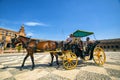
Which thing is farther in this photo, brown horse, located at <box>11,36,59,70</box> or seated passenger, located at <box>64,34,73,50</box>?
seated passenger, located at <box>64,34,73,50</box>

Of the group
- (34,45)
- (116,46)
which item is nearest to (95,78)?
(34,45)

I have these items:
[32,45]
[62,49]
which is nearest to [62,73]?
[62,49]

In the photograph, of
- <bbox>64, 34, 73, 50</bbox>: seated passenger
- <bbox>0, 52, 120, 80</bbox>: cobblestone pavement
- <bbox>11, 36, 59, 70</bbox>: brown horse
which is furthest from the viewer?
<bbox>64, 34, 73, 50</bbox>: seated passenger

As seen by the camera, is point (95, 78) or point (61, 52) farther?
point (61, 52)

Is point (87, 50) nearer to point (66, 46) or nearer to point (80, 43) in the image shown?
point (80, 43)

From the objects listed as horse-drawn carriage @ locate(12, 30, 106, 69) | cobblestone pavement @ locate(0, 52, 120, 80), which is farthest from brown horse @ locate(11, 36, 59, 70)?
cobblestone pavement @ locate(0, 52, 120, 80)

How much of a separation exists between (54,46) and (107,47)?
52906mm

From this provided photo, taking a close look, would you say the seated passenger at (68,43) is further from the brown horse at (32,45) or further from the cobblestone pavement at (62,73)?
the cobblestone pavement at (62,73)

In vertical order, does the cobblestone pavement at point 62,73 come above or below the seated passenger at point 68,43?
below

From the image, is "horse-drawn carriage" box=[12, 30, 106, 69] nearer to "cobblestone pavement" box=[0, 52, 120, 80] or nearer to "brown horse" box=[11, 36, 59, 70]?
"brown horse" box=[11, 36, 59, 70]

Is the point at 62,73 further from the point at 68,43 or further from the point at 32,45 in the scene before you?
the point at 32,45

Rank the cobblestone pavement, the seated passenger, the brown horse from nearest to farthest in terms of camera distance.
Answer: the cobblestone pavement → the brown horse → the seated passenger

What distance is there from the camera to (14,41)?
543 cm

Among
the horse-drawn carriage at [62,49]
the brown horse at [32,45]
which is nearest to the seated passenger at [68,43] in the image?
the horse-drawn carriage at [62,49]
